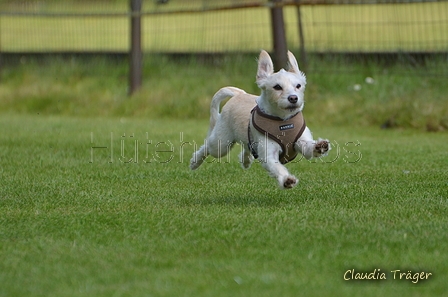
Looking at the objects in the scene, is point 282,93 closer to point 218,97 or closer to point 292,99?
point 292,99

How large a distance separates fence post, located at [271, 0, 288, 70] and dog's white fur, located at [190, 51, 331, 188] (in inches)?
205

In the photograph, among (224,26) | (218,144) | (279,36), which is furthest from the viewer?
(224,26)

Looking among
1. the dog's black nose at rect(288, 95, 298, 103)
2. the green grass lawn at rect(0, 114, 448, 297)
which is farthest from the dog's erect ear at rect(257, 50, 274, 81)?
the green grass lawn at rect(0, 114, 448, 297)

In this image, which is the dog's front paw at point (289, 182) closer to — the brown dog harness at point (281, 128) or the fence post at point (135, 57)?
the brown dog harness at point (281, 128)

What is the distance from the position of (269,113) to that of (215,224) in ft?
3.17

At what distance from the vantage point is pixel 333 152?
712cm

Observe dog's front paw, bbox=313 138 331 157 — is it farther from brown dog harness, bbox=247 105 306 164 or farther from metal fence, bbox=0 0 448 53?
metal fence, bbox=0 0 448 53

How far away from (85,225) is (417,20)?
7.36 meters

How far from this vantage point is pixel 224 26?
38.7 ft

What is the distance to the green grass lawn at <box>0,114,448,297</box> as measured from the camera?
300 centimetres

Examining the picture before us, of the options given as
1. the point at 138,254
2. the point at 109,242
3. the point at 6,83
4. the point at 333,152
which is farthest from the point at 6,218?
the point at 6,83

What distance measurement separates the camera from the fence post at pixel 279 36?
10.3 meters

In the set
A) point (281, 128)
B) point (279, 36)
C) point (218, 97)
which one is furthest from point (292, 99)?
point (279, 36)

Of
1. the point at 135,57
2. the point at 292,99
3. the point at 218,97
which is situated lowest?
the point at 135,57
